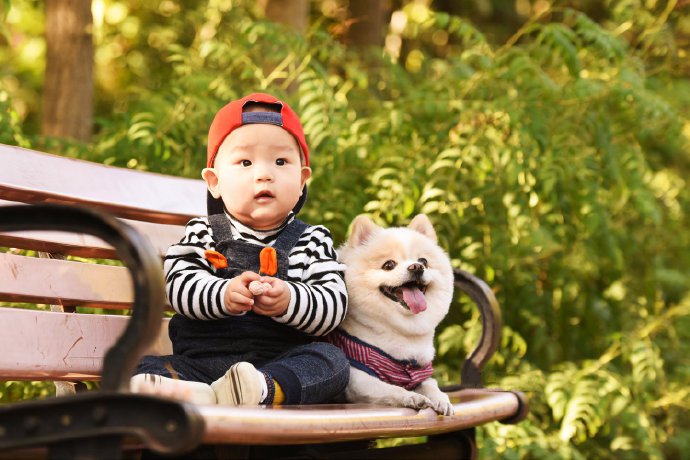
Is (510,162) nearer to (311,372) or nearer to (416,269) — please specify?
(416,269)

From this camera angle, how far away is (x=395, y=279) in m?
2.46

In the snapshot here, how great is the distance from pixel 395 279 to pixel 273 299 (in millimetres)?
378

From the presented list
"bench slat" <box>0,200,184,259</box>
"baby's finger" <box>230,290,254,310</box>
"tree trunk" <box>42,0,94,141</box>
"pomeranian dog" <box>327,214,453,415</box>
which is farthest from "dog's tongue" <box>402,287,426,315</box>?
"tree trunk" <box>42,0,94,141</box>

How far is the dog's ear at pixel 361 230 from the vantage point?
2.61 metres

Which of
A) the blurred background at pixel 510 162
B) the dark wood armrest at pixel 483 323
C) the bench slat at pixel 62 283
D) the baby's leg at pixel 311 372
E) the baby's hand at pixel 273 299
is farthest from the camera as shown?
the blurred background at pixel 510 162

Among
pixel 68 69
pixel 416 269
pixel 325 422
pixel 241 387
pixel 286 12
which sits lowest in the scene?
pixel 325 422

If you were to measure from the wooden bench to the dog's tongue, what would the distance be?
0.28 meters

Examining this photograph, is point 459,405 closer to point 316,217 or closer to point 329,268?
point 329,268

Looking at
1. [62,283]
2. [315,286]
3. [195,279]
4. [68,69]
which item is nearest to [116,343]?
[195,279]

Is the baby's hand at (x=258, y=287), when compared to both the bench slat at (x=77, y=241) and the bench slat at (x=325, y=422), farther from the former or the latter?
the bench slat at (x=77, y=241)

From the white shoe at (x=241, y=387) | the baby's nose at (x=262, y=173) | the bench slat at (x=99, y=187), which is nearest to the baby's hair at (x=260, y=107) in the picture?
the baby's nose at (x=262, y=173)

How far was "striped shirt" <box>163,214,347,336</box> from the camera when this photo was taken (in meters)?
2.28

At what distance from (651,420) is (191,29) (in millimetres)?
4572

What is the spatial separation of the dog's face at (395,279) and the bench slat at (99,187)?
0.75 metres
